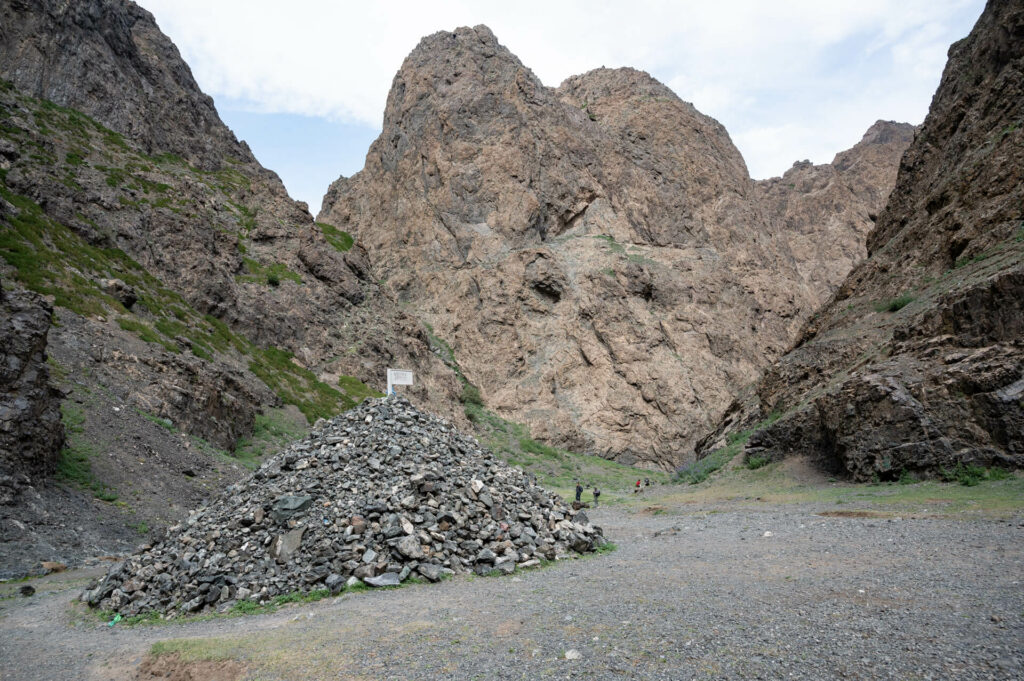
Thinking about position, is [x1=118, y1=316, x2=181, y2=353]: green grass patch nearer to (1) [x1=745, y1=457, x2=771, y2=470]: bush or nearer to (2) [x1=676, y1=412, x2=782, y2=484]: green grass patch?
(2) [x1=676, y1=412, x2=782, y2=484]: green grass patch

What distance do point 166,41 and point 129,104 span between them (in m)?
17.2

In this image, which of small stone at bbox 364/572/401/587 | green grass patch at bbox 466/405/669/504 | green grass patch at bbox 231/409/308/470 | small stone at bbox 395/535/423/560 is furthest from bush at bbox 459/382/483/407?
small stone at bbox 364/572/401/587

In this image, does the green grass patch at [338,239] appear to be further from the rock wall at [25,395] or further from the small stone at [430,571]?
the small stone at [430,571]

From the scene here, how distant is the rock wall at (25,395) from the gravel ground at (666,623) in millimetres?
6863

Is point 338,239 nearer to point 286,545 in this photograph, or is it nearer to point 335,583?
point 286,545

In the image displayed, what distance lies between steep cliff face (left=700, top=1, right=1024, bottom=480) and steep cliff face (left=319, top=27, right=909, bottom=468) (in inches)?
849

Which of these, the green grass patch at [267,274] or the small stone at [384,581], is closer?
the small stone at [384,581]

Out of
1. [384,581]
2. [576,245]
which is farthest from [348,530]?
[576,245]

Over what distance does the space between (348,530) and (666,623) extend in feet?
19.3

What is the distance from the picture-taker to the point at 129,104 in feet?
176

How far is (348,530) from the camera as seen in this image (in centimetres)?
1026

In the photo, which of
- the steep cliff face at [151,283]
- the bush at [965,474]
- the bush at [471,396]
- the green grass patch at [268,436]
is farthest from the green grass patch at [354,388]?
the bush at [965,474]

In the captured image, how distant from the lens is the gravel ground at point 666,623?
5406 millimetres

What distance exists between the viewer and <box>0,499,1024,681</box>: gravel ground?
17.7ft
